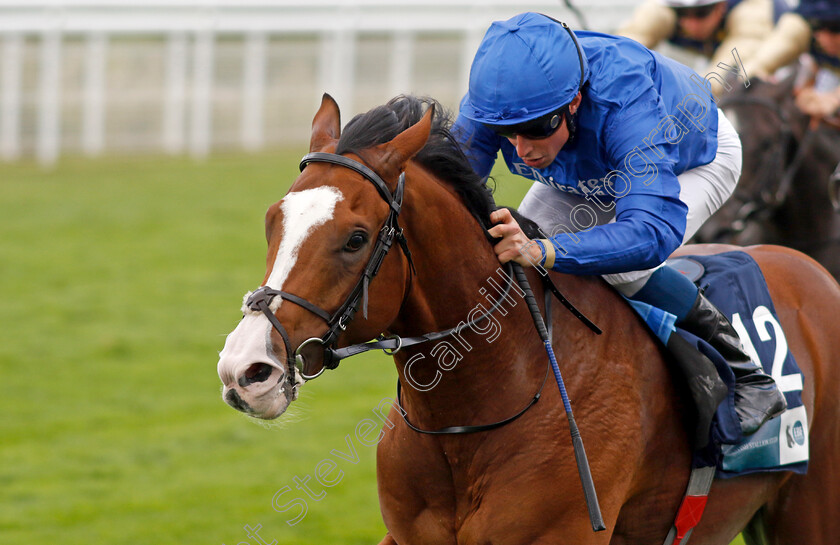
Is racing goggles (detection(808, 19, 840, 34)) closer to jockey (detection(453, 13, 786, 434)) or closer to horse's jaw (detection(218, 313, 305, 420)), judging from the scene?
jockey (detection(453, 13, 786, 434))

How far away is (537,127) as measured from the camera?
2861 mm

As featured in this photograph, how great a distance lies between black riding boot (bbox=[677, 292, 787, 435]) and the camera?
10.5 ft

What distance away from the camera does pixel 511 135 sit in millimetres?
2916

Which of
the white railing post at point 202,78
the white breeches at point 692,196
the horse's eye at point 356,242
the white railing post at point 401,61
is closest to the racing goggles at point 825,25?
the white breeches at point 692,196

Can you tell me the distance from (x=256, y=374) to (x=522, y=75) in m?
1.11

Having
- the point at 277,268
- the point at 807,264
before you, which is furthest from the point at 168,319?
the point at 277,268

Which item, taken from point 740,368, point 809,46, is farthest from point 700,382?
point 809,46

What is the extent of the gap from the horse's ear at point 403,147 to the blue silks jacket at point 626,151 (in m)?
0.38

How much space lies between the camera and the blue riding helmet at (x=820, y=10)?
19.2 ft

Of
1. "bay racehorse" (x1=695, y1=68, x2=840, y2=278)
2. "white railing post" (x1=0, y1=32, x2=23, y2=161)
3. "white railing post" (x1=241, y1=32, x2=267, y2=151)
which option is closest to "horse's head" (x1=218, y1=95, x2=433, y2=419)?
"bay racehorse" (x1=695, y1=68, x2=840, y2=278)

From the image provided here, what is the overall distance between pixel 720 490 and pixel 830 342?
74cm

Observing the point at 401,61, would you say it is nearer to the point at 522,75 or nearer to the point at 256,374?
the point at 522,75

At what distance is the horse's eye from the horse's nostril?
345 mm

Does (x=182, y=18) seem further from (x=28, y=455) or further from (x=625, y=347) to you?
(x=625, y=347)
